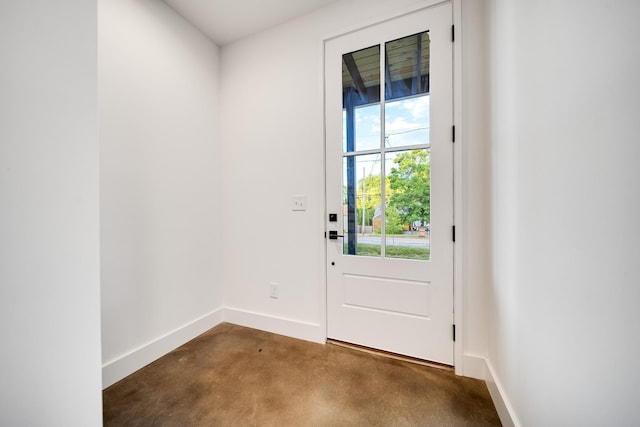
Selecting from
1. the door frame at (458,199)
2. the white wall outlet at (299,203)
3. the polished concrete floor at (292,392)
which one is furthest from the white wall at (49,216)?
the door frame at (458,199)

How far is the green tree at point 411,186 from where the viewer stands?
1703mm

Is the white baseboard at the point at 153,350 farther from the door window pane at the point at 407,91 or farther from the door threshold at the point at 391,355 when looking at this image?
the door window pane at the point at 407,91

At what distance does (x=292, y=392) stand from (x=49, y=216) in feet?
4.79

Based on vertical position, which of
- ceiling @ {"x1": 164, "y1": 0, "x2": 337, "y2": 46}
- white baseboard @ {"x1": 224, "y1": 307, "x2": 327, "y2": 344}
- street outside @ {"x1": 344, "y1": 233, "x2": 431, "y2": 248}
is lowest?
white baseboard @ {"x1": 224, "y1": 307, "x2": 327, "y2": 344}

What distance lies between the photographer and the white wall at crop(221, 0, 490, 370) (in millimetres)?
1989

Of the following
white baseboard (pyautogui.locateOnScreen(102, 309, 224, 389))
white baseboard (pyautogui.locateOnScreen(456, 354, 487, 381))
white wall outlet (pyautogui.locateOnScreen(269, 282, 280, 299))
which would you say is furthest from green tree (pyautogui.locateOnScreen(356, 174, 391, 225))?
white baseboard (pyautogui.locateOnScreen(102, 309, 224, 389))

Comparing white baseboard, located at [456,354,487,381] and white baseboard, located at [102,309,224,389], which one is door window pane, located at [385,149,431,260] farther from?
A: white baseboard, located at [102,309,224,389]

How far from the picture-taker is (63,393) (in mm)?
731

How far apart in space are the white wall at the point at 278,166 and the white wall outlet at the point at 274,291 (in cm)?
4

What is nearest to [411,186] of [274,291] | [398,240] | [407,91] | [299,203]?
[398,240]

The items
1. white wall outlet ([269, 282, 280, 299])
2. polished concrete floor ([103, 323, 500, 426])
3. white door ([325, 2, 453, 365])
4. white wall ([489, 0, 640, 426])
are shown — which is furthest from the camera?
white wall outlet ([269, 282, 280, 299])

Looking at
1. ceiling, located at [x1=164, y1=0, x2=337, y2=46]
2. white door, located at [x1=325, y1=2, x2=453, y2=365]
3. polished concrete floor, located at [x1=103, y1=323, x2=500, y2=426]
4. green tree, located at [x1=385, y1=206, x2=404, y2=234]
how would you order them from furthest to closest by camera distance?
ceiling, located at [x1=164, y1=0, x2=337, y2=46], green tree, located at [x1=385, y1=206, x2=404, y2=234], white door, located at [x1=325, y1=2, x2=453, y2=365], polished concrete floor, located at [x1=103, y1=323, x2=500, y2=426]

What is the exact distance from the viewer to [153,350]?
5.82ft

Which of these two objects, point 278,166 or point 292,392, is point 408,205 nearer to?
point 278,166
